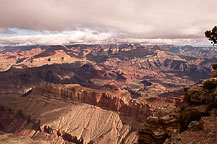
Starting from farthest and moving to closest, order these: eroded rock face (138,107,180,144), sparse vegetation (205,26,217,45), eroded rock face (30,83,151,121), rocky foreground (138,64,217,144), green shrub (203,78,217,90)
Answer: eroded rock face (30,83,151,121) → sparse vegetation (205,26,217,45) → green shrub (203,78,217,90) → eroded rock face (138,107,180,144) → rocky foreground (138,64,217,144)

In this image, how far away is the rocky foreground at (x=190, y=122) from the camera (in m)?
17.7

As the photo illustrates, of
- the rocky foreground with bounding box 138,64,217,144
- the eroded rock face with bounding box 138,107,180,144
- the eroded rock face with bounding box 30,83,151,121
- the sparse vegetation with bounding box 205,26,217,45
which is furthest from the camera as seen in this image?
the eroded rock face with bounding box 30,83,151,121

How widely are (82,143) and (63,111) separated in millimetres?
34846

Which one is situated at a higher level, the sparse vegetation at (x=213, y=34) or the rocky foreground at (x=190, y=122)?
the sparse vegetation at (x=213, y=34)

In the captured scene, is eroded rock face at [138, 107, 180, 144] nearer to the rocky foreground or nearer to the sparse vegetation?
the rocky foreground

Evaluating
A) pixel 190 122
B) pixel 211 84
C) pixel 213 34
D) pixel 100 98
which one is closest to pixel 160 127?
pixel 190 122

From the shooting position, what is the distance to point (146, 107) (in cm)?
10112

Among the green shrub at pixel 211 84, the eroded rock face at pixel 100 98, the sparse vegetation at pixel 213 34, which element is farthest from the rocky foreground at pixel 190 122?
the eroded rock face at pixel 100 98

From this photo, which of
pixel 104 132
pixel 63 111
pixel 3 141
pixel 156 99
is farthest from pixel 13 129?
pixel 156 99

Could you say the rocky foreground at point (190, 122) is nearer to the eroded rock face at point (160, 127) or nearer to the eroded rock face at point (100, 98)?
the eroded rock face at point (160, 127)

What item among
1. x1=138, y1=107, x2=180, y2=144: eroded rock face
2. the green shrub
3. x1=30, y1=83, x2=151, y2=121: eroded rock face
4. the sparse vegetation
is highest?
the sparse vegetation

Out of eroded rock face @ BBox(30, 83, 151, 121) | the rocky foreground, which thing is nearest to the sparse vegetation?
the rocky foreground

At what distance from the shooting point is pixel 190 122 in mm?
21141

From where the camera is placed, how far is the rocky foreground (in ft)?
58.1
